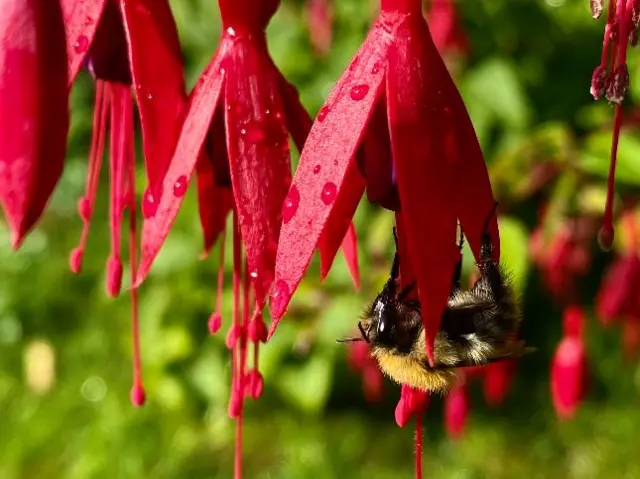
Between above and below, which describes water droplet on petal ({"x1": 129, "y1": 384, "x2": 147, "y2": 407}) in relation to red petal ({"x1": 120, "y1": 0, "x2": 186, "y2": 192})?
below

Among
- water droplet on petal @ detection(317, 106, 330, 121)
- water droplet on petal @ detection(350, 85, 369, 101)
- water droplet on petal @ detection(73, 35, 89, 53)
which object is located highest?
water droplet on petal @ detection(73, 35, 89, 53)

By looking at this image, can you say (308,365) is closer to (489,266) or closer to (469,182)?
(489,266)

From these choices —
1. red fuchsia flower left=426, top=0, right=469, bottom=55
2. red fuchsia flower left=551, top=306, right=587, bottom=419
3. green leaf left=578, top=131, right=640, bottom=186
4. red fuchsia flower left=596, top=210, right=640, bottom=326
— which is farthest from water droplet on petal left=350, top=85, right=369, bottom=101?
red fuchsia flower left=426, top=0, right=469, bottom=55

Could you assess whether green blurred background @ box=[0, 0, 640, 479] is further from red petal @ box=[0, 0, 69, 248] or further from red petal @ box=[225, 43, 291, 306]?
red petal @ box=[0, 0, 69, 248]

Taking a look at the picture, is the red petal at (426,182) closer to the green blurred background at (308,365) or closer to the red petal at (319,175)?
the red petal at (319,175)

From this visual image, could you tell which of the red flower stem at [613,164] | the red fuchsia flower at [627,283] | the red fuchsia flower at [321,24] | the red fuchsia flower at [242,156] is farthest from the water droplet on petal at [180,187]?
the red fuchsia flower at [321,24]

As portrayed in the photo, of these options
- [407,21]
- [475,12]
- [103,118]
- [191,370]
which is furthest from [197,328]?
[407,21]

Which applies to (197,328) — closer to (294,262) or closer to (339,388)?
(339,388)
